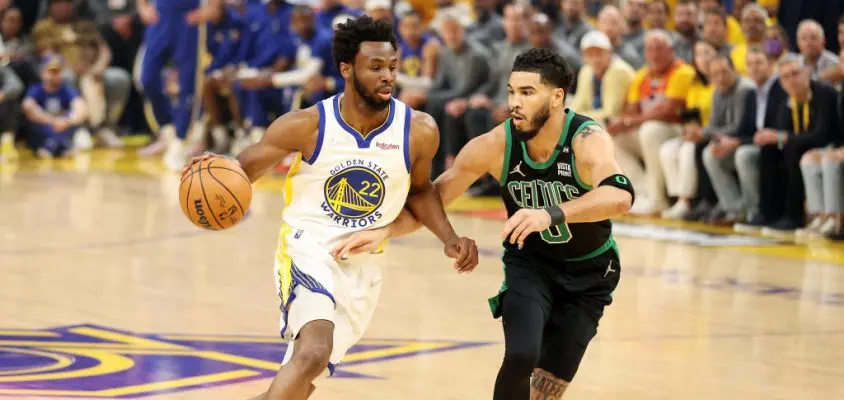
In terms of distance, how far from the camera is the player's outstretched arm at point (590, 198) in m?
5.21

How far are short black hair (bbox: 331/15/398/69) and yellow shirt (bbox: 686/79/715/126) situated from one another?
7989 millimetres

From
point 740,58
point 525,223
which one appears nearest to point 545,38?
point 740,58

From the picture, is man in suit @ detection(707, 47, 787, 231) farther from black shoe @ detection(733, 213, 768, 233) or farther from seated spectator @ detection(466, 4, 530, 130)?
seated spectator @ detection(466, 4, 530, 130)

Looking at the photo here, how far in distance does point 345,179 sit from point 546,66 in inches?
36.5

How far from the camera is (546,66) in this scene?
570cm

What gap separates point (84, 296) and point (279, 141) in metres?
3.81

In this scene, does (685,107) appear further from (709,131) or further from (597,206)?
(597,206)

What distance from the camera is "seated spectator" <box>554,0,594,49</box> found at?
49.3ft

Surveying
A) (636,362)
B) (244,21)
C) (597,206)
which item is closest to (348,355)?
(636,362)

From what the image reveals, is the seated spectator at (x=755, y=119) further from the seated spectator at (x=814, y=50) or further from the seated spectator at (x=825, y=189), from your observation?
the seated spectator at (x=825, y=189)

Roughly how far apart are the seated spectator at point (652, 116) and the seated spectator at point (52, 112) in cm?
784

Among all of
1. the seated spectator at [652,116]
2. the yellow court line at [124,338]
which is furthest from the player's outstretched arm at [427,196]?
the seated spectator at [652,116]

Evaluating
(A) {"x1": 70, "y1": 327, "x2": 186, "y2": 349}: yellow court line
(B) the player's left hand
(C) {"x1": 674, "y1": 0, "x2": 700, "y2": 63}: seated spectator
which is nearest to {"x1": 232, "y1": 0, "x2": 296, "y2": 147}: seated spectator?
(C) {"x1": 674, "y1": 0, "x2": 700, "y2": 63}: seated spectator

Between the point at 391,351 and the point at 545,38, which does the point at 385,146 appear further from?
the point at 545,38
